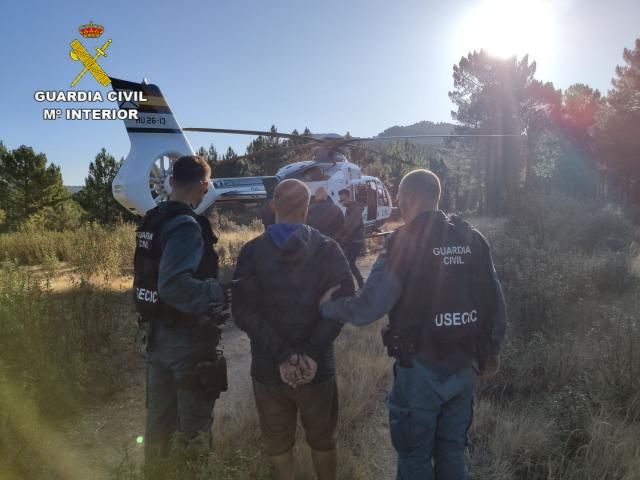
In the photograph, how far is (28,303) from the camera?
15.3 feet

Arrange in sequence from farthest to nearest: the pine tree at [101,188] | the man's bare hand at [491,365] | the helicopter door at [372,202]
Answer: the pine tree at [101,188]
the helicopter door at [372,202]
the man's bare hand at [491,365]

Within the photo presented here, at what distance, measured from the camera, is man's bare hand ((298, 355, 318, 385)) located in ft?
7.29

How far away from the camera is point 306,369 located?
2219 millimetres

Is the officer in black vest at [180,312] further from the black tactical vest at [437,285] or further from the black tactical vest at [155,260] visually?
the black tactical vest at [437,285]

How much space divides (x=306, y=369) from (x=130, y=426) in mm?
2567

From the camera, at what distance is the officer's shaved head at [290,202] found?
2.38 meters

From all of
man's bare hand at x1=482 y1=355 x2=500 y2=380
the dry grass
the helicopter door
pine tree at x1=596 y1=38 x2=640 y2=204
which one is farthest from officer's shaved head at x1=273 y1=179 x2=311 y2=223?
pine tree at x1=596 y1=38 x2=640 y2=204

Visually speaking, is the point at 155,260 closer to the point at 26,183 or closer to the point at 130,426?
the point at 130,426

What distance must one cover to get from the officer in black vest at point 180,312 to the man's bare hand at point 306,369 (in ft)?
1.82

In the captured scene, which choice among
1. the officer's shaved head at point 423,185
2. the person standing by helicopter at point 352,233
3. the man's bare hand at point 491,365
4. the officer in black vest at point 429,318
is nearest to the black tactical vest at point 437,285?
the officer in black vest at point 429,318

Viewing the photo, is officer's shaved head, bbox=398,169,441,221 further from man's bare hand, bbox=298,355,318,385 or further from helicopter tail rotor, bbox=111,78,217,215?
helicopter tail rotor, bbox=111,78,217,215

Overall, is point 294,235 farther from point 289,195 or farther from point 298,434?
point 298,434

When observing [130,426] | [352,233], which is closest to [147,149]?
[352,233]

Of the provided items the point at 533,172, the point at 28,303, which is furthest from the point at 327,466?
the point at 533,172
